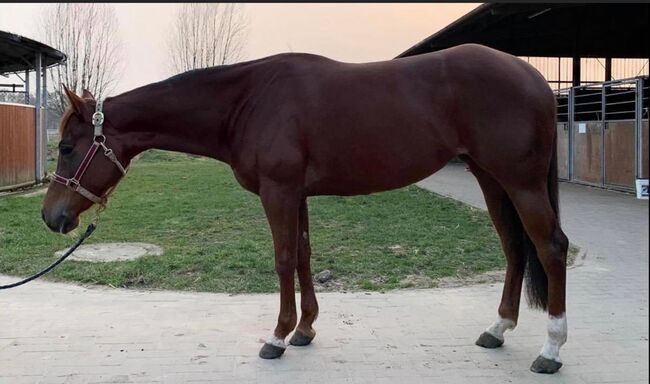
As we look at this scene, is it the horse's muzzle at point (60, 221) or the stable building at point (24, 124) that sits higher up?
the stable building at point (24, 124)

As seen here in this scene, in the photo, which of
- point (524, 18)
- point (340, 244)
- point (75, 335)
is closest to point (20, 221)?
point (340, 244)

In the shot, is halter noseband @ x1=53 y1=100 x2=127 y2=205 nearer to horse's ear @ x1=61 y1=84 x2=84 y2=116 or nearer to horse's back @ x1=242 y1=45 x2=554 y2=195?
horse's ear @ x1=61 y1=84 x2=84 y2=116

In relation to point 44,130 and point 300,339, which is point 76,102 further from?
point 44,130

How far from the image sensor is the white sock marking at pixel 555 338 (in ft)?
11.7

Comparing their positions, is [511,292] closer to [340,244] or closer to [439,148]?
[439,148]

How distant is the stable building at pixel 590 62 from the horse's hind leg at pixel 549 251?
7.68m

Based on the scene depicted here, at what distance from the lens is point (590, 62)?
1024 inches

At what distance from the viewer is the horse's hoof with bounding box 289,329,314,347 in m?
4.04

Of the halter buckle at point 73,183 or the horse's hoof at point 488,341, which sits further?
the horse's hoof at point 488,341

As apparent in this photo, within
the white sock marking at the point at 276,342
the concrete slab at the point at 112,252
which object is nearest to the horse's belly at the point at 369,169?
the white sock marking at the point at 276,342

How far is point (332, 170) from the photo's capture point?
3717 millimetres

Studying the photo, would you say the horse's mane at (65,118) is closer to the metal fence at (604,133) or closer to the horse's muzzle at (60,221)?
the horse's muzzle at (60,221)

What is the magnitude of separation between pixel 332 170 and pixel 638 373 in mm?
2187

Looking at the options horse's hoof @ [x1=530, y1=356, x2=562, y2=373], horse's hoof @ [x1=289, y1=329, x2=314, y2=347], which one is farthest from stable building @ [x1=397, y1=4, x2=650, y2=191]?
horse's hoof @ [x1=289, y1=329, x2=314, y2=347]
